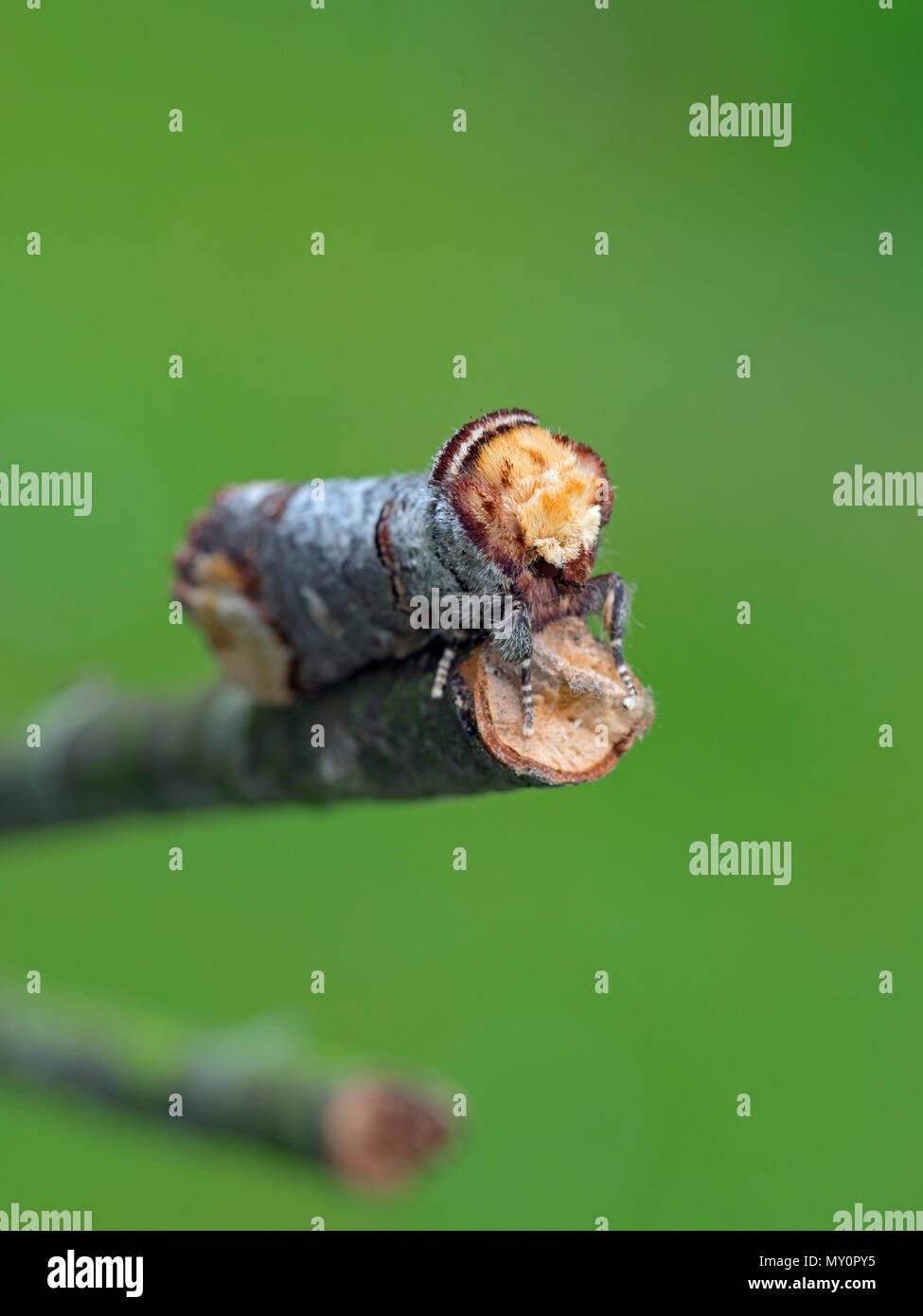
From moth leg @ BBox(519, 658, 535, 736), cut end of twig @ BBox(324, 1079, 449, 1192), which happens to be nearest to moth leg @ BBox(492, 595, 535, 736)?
moth leg @ BBox(519, 658, 535, 736)

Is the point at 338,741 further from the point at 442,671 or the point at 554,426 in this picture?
the point at 554,426

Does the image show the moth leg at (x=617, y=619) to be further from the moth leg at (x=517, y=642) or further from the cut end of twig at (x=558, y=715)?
the moth leg at (x=517, y=642)

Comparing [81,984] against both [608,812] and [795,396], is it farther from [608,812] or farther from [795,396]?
[795,396]

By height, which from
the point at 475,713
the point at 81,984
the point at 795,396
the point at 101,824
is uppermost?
the point at 795,396

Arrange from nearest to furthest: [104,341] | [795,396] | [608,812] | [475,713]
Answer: [475,713] → [608,812] → [104,341] → [795,396]

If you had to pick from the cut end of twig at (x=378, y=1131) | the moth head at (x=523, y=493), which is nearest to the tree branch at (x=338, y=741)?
the moth head at (x=523, y=493)

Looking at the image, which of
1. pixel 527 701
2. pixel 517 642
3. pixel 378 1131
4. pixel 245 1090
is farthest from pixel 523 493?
pixel 245 1090

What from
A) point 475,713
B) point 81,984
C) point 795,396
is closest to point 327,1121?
point 475,713
